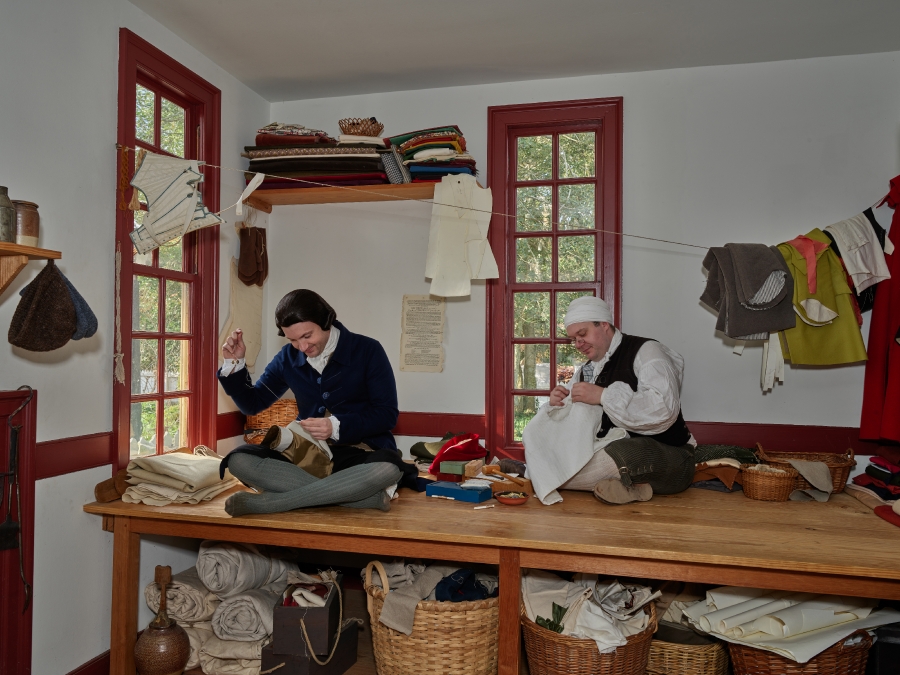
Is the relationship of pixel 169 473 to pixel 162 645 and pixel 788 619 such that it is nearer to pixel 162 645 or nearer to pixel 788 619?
pixel 162 645

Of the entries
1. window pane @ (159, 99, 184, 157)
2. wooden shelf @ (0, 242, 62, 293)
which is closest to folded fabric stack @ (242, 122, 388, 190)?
window pane @ (159, 99, 184, 157)

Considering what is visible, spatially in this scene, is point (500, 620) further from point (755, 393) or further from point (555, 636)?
point (755, 393)

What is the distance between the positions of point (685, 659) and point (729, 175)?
2646mm

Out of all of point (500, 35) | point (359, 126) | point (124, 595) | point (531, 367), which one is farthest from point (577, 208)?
point (124, 595)

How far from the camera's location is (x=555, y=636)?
2.92 metres

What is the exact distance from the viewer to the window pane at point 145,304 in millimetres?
3602

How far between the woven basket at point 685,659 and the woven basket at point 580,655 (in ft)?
0.33

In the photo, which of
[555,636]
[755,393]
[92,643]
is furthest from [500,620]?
[755,393]

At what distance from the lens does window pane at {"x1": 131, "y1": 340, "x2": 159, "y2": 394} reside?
360 centimetres

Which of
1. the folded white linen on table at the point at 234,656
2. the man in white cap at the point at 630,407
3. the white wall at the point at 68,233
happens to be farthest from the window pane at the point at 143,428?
the man in white cap at the point at 630,407

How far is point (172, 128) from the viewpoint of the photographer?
3.93 meters

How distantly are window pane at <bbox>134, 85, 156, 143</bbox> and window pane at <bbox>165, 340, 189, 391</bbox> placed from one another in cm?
108

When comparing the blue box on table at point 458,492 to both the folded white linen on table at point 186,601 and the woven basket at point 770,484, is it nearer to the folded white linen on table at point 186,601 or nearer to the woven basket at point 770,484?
the folded white linen on table at point 186,601

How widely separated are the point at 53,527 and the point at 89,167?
156 centimetres
